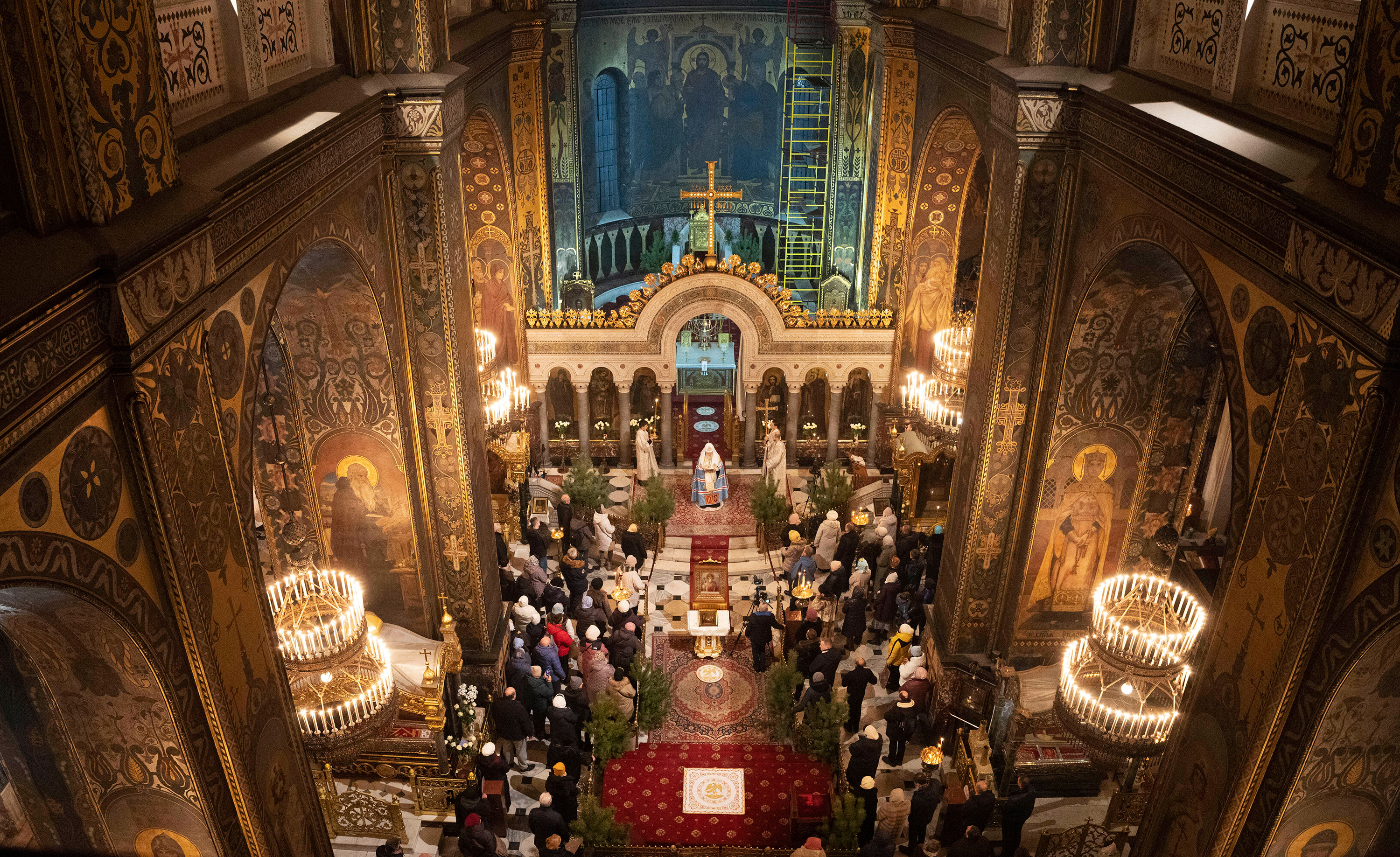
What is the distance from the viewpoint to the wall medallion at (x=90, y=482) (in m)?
4.03

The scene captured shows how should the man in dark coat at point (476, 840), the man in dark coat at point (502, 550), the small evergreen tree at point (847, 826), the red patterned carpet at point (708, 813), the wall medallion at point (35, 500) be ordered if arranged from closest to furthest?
the wall medallion at point (35, 500)
the man in dark coat at point (476, 840)
the small evergreen tree at point (847, 826)
the red patterned carpet at point (708, 813)
the man in dark coat at point (502, 550)

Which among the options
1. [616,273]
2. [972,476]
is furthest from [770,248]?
[972,476]

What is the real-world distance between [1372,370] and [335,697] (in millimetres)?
6694

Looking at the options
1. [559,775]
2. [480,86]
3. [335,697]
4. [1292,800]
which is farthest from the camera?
[480,86]

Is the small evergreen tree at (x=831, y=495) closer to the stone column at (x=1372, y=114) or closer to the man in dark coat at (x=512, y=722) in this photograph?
the man in dark coat at (x=512, y=722)

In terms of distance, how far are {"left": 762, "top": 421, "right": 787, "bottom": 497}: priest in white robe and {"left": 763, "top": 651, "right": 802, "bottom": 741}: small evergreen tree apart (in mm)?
4500

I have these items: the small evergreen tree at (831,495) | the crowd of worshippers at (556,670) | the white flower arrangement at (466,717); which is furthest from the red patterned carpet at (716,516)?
the white flower arrangement at (466,717)

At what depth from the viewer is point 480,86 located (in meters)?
12.3

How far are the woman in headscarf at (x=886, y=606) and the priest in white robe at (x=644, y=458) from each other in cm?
403

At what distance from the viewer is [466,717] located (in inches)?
379

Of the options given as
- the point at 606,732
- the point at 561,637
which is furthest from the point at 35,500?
the point at 561,637

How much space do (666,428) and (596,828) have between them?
783cm

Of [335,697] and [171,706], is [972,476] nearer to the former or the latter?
[335,697]

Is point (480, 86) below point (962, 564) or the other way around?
the other way around
